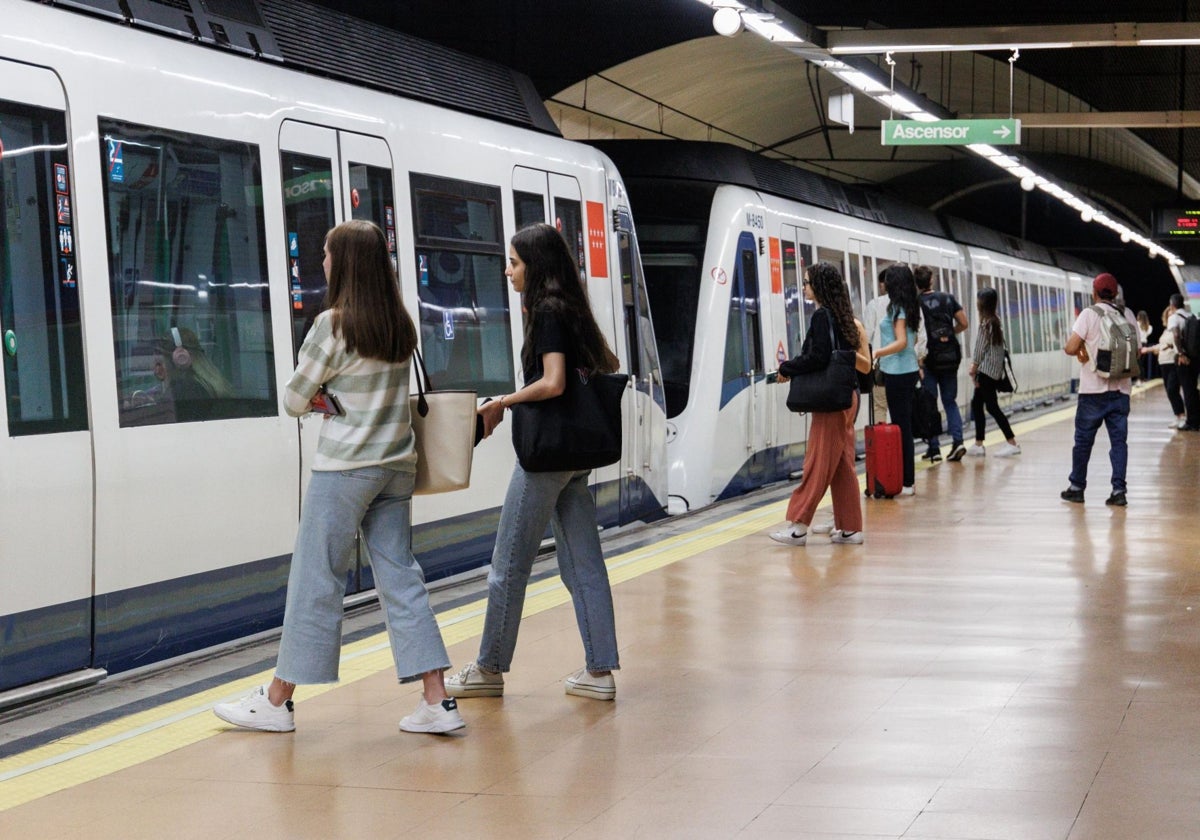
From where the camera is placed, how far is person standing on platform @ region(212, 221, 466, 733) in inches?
206

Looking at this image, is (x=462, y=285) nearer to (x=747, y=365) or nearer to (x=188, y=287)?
(x=188, y=287)

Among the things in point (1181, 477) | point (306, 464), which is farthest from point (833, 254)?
point (306, 464)

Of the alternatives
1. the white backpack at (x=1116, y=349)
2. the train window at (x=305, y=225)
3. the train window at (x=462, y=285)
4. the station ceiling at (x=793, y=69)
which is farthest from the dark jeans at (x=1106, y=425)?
the train window at (x=305, y=225)

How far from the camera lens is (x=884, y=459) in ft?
42.1

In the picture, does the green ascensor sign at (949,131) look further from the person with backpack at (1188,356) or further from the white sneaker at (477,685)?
the white sneaker at (477,685)

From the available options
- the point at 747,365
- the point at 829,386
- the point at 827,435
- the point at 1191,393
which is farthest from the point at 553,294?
the point at 1191,393

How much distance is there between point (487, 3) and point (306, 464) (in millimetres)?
15578

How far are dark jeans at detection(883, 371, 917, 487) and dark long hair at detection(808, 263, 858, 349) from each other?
133 inches

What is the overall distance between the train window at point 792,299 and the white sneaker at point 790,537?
212 inches

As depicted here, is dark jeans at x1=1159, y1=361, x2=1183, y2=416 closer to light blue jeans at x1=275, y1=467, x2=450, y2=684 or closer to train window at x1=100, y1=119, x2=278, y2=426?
train window at x1=100, y1=119, x2=278, y2=426

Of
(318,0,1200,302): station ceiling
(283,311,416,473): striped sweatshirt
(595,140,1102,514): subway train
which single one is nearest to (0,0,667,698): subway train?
(283,311,416,473): striped sweatshirt

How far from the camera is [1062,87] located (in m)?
27.3

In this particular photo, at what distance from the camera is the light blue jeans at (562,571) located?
5883mm

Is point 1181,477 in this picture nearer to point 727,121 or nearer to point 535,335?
point 535,335
